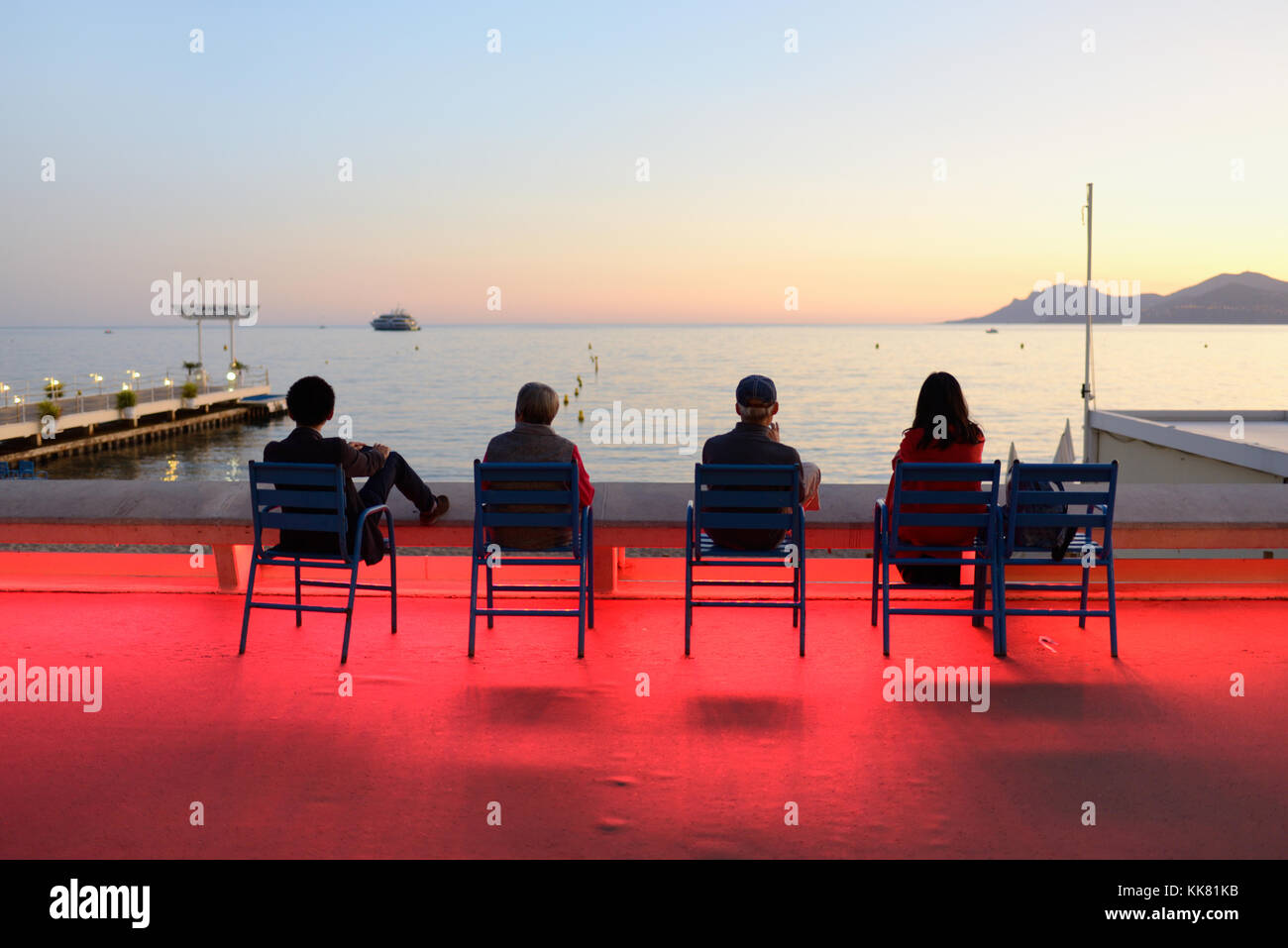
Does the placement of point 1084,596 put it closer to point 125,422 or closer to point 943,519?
point 943,519

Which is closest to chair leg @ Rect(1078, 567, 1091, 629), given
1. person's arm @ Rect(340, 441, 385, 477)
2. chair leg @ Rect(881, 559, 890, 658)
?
chair leg @ Rect(881, 559, 890, 658)

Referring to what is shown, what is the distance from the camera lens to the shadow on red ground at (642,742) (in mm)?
3047

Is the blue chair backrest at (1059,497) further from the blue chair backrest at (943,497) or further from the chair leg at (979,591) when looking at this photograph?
the chair leg at (979,591)

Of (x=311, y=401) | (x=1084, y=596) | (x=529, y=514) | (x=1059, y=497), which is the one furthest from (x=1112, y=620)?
(x=311, y=401)

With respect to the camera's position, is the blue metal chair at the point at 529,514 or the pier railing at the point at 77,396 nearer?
the blue metal chair at the point at 529,514

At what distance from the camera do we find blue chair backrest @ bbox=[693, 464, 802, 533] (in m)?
4.88

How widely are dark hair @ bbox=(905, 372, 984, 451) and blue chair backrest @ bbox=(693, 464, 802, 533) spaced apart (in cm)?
64

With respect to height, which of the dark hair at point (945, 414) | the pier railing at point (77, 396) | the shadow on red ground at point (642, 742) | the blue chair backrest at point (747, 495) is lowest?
the shadow on red ground at point (642, 742)

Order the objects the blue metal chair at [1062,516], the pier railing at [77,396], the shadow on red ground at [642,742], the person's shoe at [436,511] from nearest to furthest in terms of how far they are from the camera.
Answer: the shadow on red ground at [642,742]
the blue metal chair at [1062,516]
the person's shoe at [436,511]
the pier railing at [77,396]

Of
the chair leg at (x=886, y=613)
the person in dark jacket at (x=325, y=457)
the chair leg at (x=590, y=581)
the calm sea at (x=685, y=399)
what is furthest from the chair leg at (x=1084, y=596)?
the calm sea at (x=685, y=399)
